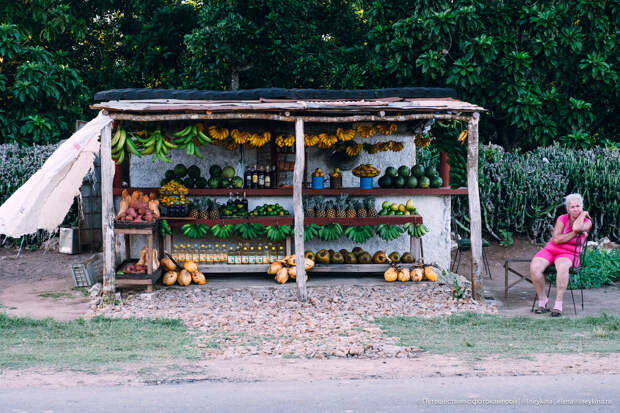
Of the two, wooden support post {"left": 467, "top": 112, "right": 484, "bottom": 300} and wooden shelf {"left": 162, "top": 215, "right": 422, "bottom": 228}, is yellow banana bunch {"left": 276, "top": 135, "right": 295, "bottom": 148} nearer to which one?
wooden shelf {"left": 162, "top": 215, "right": 422, "bottom": 228}

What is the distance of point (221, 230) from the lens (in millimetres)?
11047

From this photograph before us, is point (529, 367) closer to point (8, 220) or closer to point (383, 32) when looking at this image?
point (8, 220)

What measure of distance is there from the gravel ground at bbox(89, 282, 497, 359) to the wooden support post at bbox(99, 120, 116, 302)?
38cm

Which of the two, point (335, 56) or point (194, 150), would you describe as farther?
point (335, 56)

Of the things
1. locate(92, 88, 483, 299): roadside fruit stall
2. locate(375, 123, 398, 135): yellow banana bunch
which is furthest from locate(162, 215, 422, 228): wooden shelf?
locate(375, 123, 398, 135): yellow banana bunch

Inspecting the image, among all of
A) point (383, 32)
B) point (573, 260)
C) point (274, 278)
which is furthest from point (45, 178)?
point (383, 32)

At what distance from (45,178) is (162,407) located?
4.83 meters

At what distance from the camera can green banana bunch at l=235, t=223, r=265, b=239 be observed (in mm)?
11156

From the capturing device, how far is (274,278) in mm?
11711

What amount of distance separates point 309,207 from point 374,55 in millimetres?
6186

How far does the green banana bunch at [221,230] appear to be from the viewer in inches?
433

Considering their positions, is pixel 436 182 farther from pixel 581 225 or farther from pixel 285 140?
pixel 581 225

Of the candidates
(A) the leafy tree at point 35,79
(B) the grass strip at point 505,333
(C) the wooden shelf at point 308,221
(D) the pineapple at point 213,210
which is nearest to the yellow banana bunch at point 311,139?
(C) the wooden shelf at point 308,221

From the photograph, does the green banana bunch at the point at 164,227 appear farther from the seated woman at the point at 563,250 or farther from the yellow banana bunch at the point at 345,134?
the seated woman at the point at 563,250
